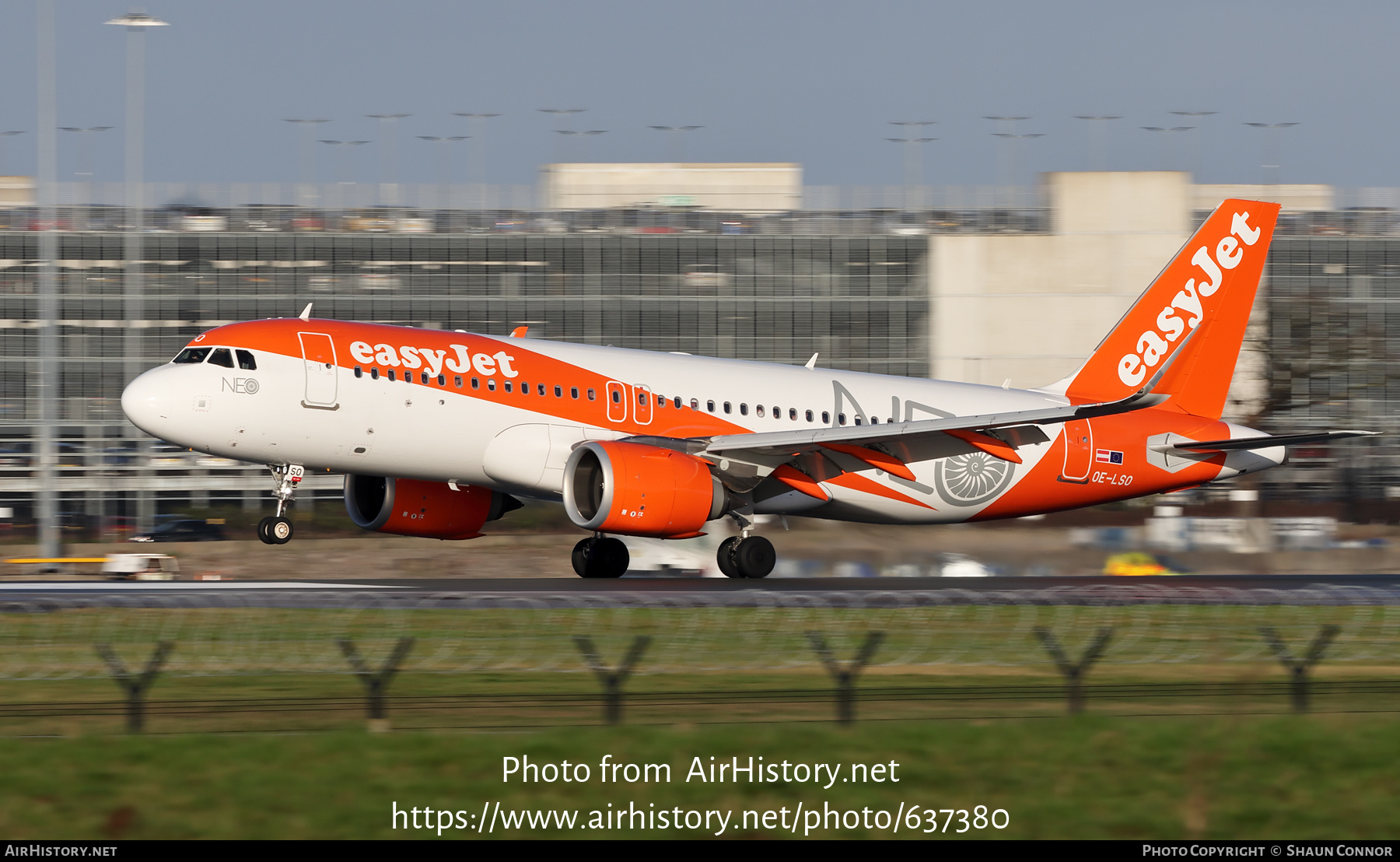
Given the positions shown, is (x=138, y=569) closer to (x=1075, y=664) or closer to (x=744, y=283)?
(x=1075, y=664)

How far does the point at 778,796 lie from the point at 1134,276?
74033 millimetres

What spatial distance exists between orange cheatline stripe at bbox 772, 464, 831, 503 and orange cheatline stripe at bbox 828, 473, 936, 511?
1.14 ft

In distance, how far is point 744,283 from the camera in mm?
80250

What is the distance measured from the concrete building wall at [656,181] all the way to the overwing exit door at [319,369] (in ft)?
208

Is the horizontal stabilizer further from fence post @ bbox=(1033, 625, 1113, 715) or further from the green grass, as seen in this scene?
the green grass

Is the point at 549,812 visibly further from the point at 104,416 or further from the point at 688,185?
the point at 688,185

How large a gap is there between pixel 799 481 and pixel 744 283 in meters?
49.9

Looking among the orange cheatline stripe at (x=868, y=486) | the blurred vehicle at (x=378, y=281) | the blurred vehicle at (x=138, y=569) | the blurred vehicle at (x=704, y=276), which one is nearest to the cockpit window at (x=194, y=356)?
the blurred vehicle at (x=138, y=569)

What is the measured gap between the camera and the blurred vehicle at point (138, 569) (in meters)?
34.5

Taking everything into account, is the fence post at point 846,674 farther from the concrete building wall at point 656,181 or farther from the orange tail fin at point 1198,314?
the concrete building wall at point 656,181

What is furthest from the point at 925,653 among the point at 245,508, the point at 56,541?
the point at 245,508

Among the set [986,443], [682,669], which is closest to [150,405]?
[682,669]

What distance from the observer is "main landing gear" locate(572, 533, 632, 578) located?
104 feet

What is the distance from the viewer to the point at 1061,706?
48.8 ft
